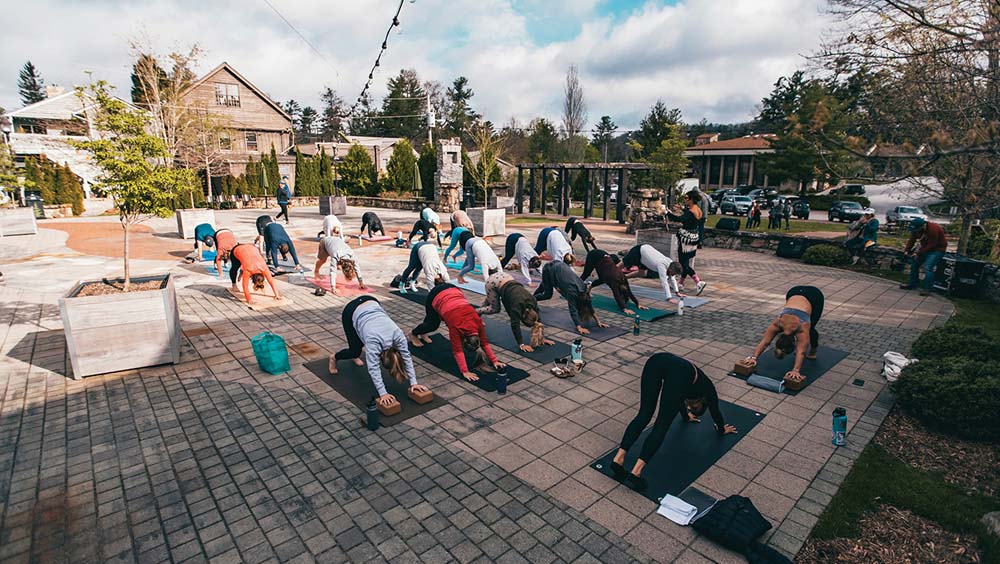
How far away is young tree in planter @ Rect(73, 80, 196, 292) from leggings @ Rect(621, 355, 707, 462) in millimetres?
8265

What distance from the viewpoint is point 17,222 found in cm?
2083

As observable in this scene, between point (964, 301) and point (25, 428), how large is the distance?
57.7 ft

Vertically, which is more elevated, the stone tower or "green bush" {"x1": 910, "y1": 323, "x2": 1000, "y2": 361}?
the stone tower

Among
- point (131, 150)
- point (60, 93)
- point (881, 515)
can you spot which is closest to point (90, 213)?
point (60, 93)

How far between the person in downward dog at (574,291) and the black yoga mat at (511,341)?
80cm

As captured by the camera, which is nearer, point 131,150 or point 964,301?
point 131,150

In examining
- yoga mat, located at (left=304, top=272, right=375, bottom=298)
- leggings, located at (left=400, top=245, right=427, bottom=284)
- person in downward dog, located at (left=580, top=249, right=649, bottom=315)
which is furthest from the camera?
yoga mat, located at (left=304, top=272, right=375, bottom=298)

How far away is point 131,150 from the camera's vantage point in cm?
824

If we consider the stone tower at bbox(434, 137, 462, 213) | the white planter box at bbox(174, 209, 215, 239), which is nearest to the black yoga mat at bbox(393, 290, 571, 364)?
the white planter box at bbox(174, 209, 215, 239)

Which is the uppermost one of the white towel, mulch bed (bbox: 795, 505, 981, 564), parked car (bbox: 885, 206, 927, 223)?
parked car (bbox: 885, 206, 927, 223)

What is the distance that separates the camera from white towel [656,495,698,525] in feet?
14.0

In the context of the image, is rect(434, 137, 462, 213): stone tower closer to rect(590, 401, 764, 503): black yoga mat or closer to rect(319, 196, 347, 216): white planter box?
rect(319, 196, 347, 216): white planter box

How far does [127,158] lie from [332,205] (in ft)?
70.9

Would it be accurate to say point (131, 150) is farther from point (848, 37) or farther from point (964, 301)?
point (964, 301)
